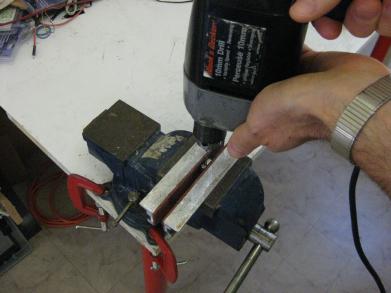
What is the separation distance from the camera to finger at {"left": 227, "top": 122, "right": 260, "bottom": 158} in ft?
1.86

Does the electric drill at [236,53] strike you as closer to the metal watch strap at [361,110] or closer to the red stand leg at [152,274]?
the metal watch strap at [361,110]

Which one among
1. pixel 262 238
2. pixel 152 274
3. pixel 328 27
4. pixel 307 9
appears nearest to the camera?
pixel 307 9

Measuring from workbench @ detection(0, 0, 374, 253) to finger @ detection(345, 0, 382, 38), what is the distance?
15.7 inches

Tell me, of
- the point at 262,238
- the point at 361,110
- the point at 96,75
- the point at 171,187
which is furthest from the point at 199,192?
the point at 96,75

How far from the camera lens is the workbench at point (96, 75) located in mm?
777

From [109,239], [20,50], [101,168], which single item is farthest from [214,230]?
[109,239]

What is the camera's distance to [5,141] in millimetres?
1317

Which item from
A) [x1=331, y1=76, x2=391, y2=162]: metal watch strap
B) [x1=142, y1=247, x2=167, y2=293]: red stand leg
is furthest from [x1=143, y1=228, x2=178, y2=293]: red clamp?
[x1=331, y1=76, x2=391, y2=162]: metal watch strap

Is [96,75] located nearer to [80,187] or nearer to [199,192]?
[80,187]

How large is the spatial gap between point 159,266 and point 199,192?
223 millimetres

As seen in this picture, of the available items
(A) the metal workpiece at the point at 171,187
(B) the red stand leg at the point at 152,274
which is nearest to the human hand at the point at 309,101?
(A) the metal workpiece at the point at 171,187

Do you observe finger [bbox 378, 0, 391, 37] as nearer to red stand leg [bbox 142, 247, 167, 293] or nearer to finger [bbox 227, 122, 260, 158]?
finger [bbox 227, 122, 260, 158]

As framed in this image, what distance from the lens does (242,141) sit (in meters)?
0.58

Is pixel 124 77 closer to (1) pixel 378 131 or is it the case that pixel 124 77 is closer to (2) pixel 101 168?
(2) pixel 101 168
